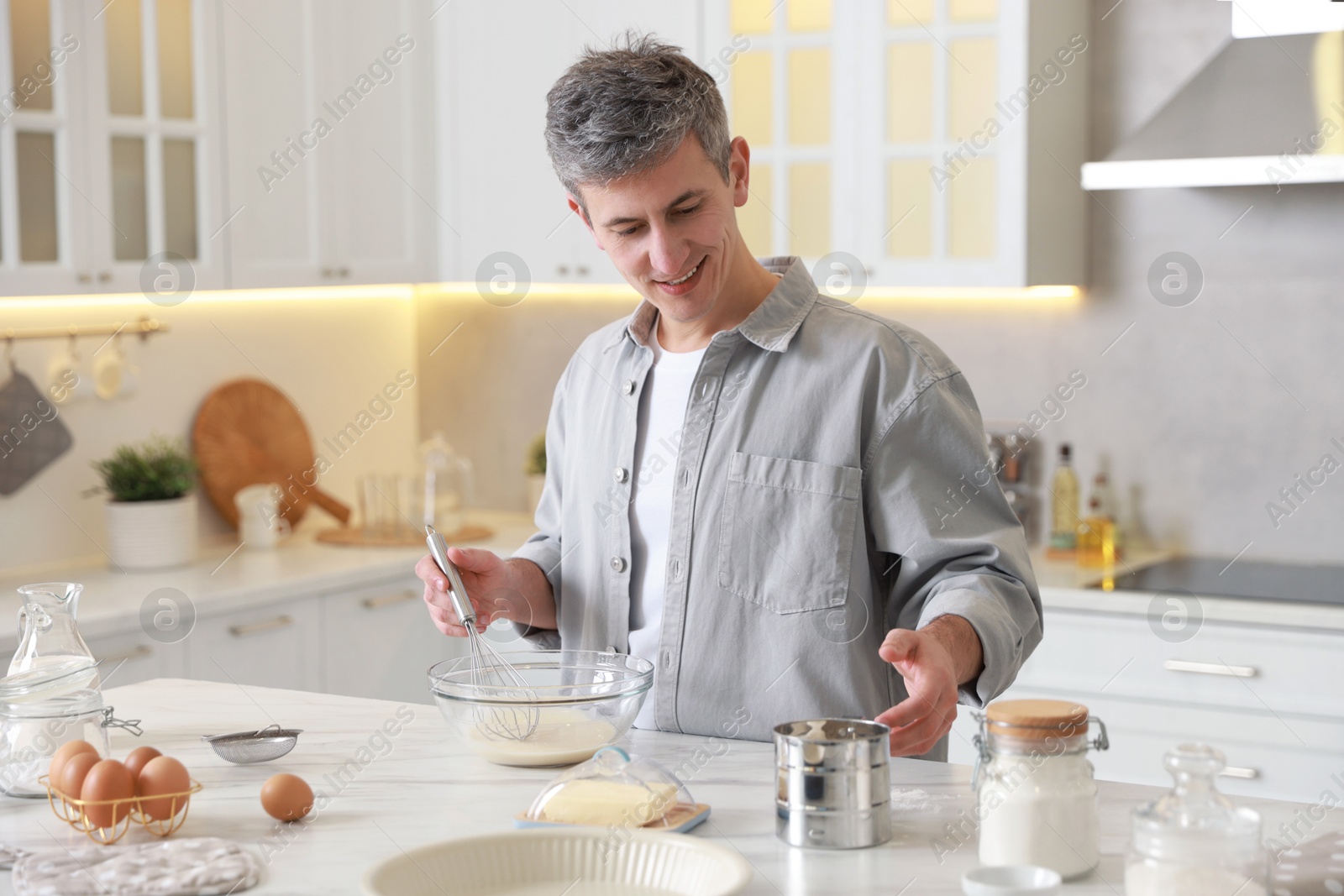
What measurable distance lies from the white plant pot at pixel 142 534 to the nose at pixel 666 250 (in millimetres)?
1852

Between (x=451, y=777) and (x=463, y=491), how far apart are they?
8.66 feet

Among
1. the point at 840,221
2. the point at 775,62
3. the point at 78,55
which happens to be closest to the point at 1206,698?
the point at 840,221

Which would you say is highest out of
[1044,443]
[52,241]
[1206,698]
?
[52,241]

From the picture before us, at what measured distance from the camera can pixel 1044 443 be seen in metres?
3.17

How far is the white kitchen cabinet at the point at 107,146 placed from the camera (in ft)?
8.97

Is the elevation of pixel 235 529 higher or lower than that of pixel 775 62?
lower

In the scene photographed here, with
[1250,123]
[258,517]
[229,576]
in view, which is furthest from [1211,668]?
[258,517]

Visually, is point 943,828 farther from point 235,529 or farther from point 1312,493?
point 235,529

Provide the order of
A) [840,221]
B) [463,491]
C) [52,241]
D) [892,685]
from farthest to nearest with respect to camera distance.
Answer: [463,491] < [840,221] < [52,241] < [892,685]

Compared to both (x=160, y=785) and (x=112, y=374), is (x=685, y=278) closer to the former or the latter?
(x=160, y=785)

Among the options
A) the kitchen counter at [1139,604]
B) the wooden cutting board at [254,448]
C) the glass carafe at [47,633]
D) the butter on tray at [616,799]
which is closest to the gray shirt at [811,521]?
the butter on tray at [616,799]

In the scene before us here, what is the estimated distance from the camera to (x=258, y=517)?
10.8 feet

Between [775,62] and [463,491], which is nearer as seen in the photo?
[775,62]

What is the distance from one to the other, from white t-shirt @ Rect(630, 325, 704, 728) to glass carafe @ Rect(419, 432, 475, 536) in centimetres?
180
